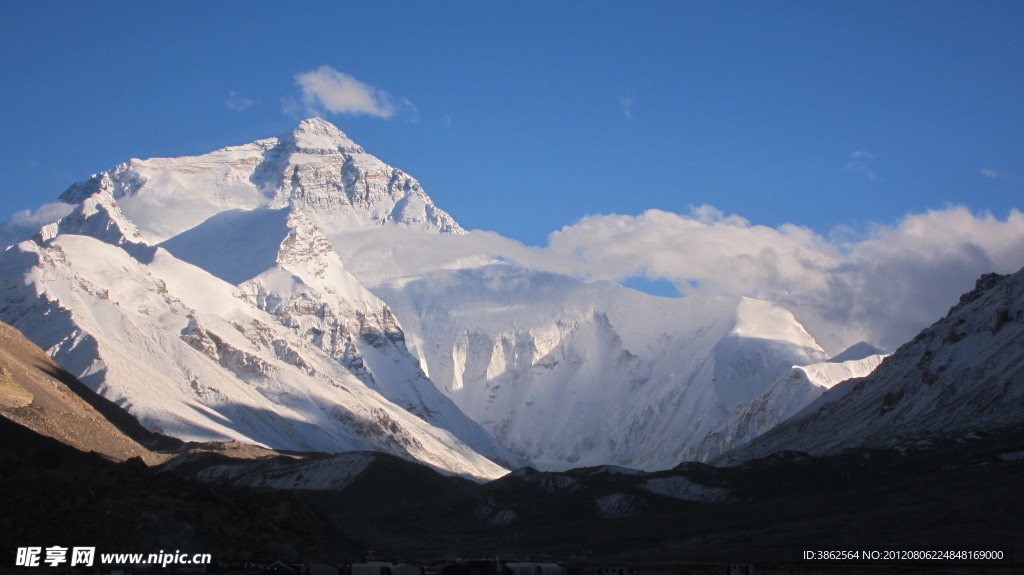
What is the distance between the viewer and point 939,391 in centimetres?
15612

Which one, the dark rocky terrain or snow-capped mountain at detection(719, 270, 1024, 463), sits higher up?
snow-capped mountain at detection(719, 270, 1024, 463)

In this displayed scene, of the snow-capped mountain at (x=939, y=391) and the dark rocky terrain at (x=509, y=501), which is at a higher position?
the snow-capped mountain at (x=939, y=391)

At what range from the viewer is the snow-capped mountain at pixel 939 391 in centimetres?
14175

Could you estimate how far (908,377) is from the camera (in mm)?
167000

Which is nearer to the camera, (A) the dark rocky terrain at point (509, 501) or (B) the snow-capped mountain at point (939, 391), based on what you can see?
(A) the dark rocky terrain at point (509, 501)

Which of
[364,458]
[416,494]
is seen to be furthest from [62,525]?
[364,458]

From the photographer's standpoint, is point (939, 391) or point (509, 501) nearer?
point (509, 501)

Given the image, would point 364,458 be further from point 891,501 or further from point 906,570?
point 906,570

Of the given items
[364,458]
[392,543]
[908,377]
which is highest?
[908,377]

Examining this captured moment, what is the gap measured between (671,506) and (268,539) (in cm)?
5679

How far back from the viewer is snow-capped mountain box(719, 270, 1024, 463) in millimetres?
141750

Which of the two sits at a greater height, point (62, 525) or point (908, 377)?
point (908, 377)

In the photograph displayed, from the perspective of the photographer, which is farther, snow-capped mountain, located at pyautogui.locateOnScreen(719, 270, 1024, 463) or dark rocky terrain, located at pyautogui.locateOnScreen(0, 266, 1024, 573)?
snow-capped mountain, located at pyautogui.locateOnScreen(719, 270, 1024, 463)

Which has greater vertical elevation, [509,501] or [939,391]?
[939,391]
